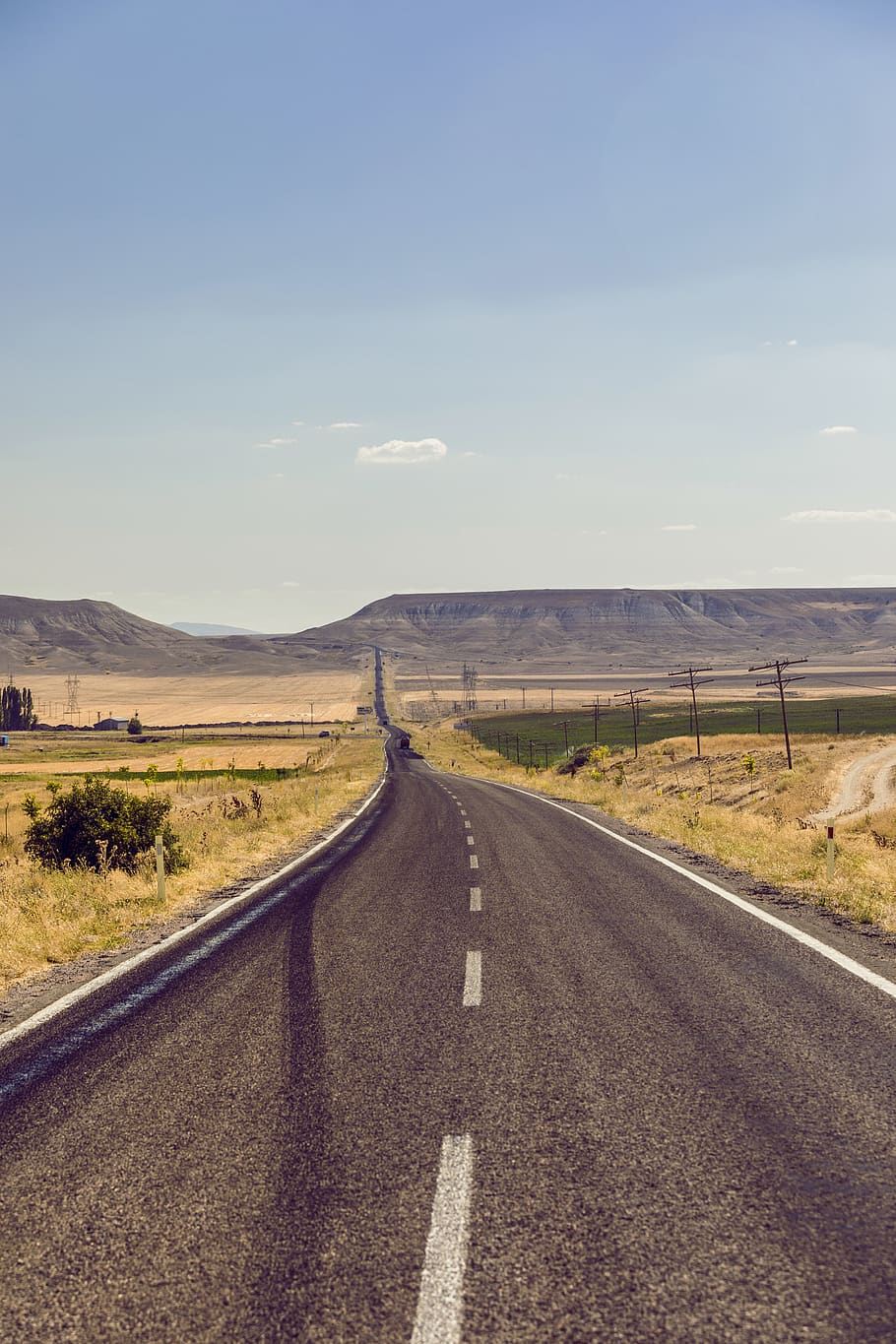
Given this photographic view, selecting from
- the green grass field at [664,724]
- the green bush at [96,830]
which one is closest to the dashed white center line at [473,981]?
the green bush at [96,830]

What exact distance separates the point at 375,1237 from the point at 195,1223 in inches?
36.4

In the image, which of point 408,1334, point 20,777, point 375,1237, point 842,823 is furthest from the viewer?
point 20,777

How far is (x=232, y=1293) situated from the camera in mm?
4062

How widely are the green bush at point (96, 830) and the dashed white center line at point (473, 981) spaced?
10.8 meters

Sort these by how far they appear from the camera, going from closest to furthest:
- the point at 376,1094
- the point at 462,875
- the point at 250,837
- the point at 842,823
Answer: the point at 376,1094, the point at 462,875, the point at 250,837, the point at 842,823

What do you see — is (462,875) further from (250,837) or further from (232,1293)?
(232,1293)

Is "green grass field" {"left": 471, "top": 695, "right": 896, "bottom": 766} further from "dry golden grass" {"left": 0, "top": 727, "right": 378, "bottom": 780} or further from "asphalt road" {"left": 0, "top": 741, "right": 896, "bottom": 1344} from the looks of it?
"asphalt road" {"left": 0, "top": 741, "right": 896, "bottom": 1344}

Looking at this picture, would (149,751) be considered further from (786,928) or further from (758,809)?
(786,928)

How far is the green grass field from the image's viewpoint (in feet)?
340

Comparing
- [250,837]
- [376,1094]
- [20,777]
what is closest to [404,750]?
[20,777]

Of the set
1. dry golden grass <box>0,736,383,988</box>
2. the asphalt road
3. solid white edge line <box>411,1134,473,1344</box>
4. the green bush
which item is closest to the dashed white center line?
the asphalt road

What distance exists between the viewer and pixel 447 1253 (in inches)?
168

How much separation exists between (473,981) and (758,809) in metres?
35.9

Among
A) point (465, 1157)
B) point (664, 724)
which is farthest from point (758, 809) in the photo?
point (664, 724)
